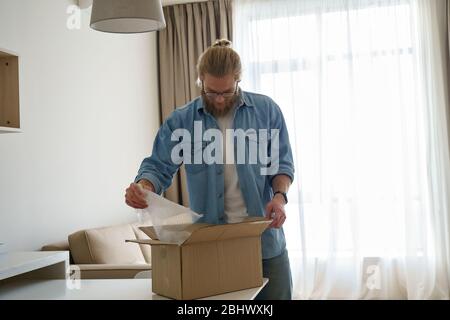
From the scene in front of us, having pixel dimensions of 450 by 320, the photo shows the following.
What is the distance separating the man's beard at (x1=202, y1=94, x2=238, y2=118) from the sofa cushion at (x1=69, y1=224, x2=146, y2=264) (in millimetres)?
1414

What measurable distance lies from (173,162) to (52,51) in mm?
1513

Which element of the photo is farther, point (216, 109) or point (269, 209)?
point (216, 109)

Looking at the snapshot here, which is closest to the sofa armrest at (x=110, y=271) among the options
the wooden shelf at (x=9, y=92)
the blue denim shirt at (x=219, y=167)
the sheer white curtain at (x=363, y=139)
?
the wooden shelf at (x=9, y=92)

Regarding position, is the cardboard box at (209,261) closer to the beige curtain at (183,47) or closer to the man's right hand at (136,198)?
the man's right hand at (136,198)

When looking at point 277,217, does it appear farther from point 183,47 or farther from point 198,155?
point 183,47

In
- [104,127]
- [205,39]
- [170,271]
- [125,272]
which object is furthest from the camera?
[205,39]

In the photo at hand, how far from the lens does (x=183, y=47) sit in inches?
176

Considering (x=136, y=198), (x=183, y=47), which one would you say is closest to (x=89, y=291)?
(x=136, y=198)

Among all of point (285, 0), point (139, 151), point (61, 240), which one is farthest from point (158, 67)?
point (61, 240)

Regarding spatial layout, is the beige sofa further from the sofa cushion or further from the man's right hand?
the man's right hand

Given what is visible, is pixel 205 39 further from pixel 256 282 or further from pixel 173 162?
pixel 256 282

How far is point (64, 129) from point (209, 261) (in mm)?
1863

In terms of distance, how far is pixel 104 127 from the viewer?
3.46m

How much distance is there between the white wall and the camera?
255 centimetres
